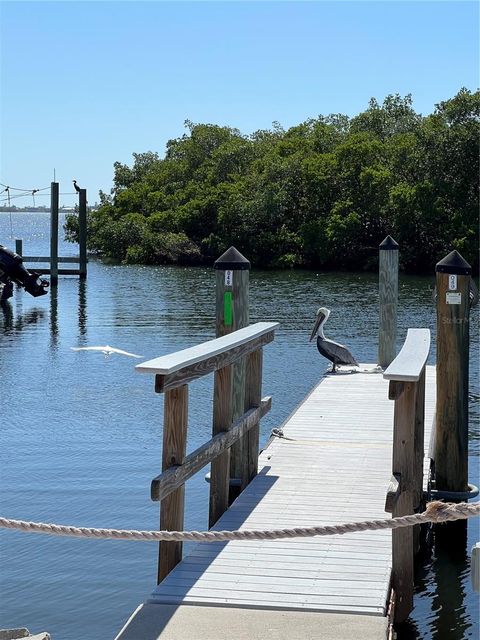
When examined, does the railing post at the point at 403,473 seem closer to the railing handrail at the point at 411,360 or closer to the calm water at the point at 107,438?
the railing handrail at the point at 411,360

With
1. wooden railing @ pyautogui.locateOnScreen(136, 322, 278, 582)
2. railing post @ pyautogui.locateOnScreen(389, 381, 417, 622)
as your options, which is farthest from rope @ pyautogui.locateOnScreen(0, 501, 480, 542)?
railing post @ pyautogui.locateOnScreen(389, 381, 417, 622)

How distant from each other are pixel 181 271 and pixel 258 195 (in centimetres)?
882

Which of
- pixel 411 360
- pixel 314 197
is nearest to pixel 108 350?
pixel 411 360

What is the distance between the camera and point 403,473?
6.80 metres

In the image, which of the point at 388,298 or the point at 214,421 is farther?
the point at 388,298

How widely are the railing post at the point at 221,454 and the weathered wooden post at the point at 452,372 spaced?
2119mm

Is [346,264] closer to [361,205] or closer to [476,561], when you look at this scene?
[361,205]

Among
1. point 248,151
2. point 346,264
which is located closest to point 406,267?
point 346,264

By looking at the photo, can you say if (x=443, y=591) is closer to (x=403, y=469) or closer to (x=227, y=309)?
(x=403, y=469)

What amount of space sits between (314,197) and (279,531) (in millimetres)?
51366

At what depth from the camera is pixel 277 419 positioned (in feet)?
47.5

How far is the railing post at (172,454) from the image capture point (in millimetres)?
6527

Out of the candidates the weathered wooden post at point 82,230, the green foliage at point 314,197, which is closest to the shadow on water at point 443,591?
the weathered wooden post at point 82,230

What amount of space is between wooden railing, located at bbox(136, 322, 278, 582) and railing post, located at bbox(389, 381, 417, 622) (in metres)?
1.24
